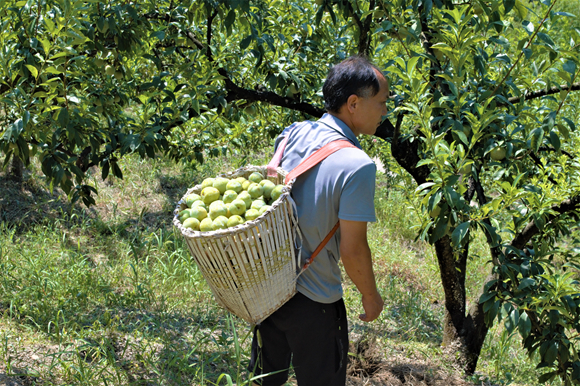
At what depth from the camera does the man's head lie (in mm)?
1615

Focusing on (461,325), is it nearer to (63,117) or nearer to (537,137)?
(537,137)

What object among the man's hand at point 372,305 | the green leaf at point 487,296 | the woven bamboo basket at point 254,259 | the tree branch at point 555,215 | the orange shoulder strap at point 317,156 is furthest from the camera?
the tree branch at point 555,215

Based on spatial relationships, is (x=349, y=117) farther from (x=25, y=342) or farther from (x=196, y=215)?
(x=25, y=342)

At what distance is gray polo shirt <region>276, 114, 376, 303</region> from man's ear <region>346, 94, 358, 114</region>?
0.06m

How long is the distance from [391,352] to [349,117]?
1798mm

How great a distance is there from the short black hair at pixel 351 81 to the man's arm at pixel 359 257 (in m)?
0.45

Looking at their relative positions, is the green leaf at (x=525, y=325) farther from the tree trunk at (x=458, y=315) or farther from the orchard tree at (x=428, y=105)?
the tree trunk at (x=458, y=315)

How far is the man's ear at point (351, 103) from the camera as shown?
1.63 m

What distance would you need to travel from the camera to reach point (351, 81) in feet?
5.30

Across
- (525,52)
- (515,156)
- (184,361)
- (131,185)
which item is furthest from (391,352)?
(131,185)

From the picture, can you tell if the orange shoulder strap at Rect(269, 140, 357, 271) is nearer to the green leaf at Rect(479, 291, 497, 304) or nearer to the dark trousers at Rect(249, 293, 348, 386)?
the dark trousers at Rect(249, 293, 348, 386)

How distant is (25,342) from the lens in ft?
8.00

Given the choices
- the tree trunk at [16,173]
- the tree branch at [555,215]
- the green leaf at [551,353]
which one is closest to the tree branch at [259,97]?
the tree branch at [555,215]

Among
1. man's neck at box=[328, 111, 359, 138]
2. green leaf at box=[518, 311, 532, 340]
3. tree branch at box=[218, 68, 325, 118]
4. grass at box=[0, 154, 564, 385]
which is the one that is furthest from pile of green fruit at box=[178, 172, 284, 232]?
tree branch at box=[218, 68, 325, 118]
